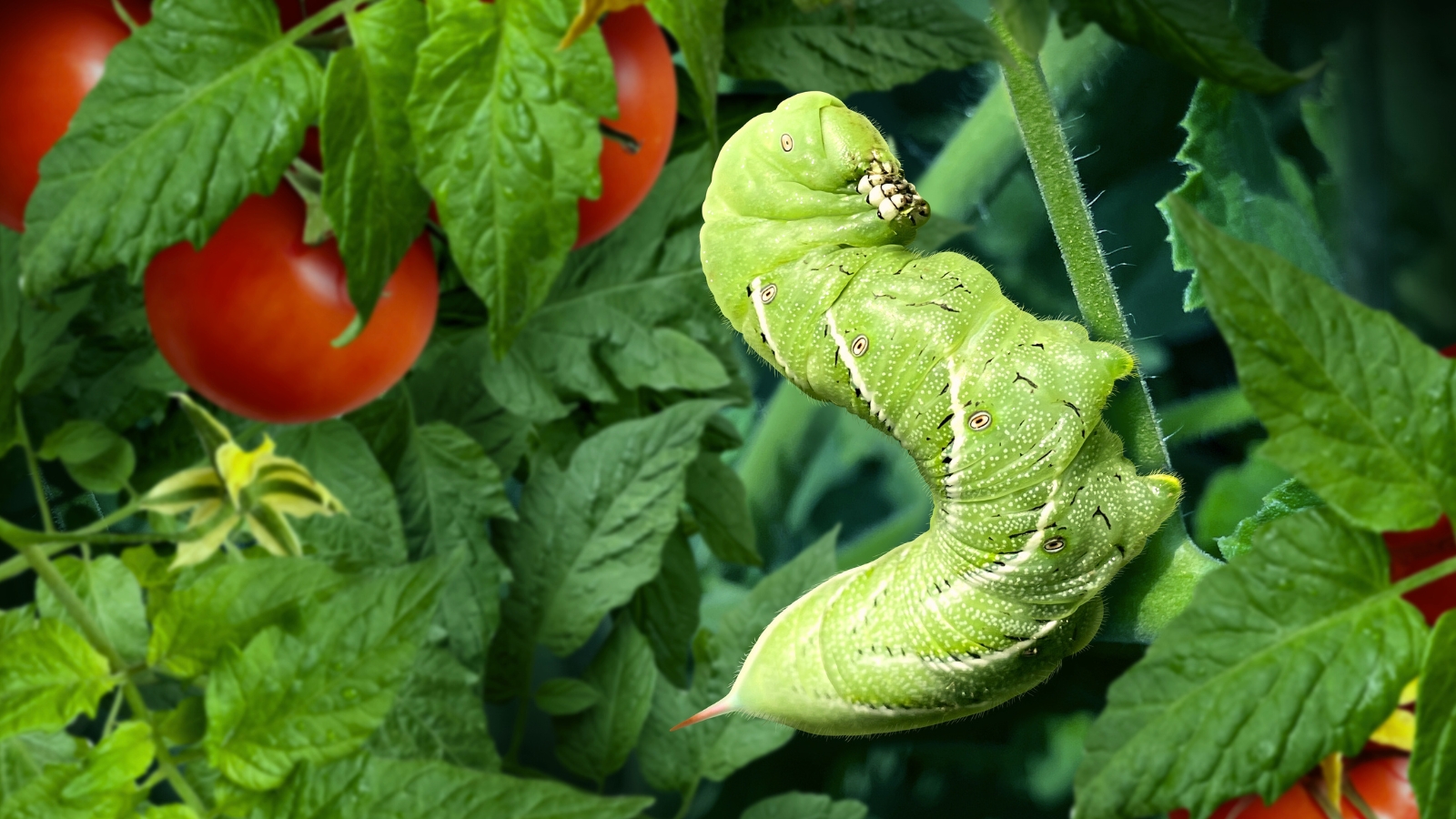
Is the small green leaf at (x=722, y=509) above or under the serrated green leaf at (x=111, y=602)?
under

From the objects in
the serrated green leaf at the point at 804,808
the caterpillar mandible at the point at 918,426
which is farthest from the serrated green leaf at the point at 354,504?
the caterpillar mandible at the point at 918,426

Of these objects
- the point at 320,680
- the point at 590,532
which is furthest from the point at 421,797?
the point at 590,532

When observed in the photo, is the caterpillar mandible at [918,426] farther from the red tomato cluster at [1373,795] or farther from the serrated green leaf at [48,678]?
the serrated green leaf at [48,678]

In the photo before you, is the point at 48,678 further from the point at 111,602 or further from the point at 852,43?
the point at 852,43

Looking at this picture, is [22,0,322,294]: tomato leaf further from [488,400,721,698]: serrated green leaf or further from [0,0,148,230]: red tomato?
[488,400,721,698]: serrated green leaf

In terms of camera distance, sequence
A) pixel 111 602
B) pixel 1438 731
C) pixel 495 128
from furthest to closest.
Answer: pixel 111 602 < pixel 495 128 < pixel 1438 731

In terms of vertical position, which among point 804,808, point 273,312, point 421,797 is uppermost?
point 273,312
